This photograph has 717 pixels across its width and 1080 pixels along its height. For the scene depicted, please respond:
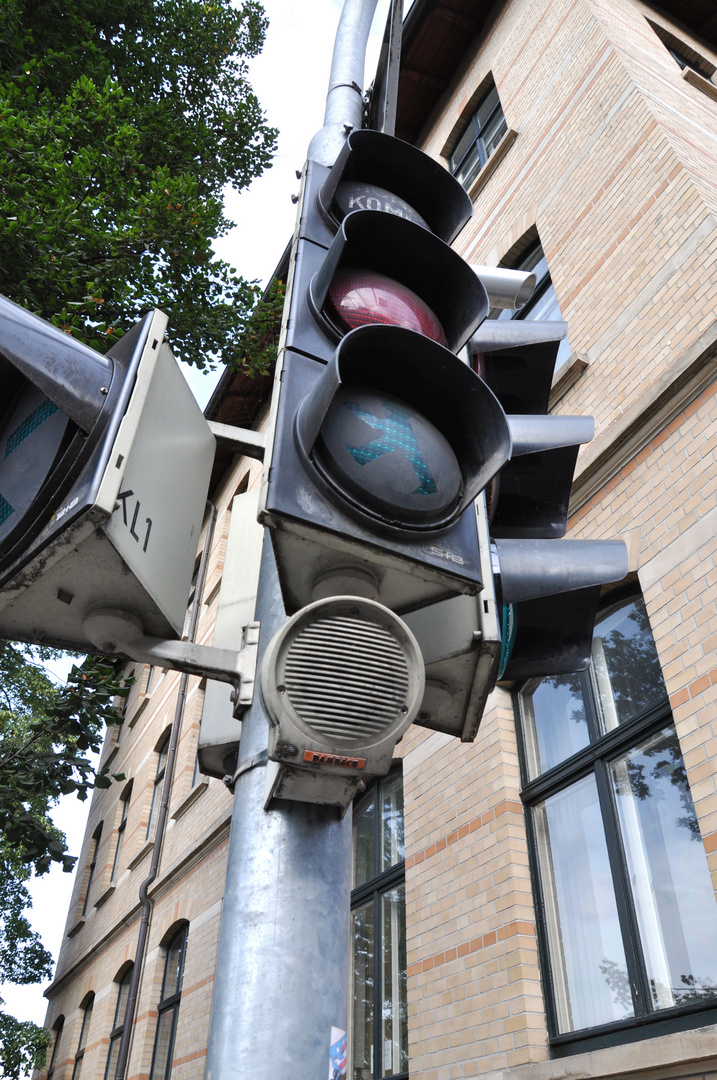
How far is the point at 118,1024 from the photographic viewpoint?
13328 millimetres

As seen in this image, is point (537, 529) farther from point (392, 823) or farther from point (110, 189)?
point (110, 189)

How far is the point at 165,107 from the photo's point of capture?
953cm

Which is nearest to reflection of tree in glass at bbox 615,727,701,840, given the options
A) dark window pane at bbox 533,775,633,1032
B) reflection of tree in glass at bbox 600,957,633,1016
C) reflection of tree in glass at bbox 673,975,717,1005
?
dark window pane at bbox 533,775,633,1032

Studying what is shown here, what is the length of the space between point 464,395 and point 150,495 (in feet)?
2.77

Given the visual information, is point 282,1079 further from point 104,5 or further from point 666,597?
point 104,5

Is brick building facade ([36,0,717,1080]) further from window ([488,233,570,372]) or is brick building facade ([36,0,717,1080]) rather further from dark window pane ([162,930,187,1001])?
dark window pane ([162,930,187,1001])

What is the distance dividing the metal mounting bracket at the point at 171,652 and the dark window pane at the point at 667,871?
3.26 meters

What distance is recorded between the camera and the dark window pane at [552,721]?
5.64m

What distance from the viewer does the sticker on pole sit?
1621 millimetres

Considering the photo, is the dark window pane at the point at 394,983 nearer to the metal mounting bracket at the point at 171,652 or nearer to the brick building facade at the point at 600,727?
the brick building facade at the point at 600,727

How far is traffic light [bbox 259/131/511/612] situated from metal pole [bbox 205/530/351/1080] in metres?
0.52

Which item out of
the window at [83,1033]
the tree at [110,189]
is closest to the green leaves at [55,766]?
the tree at [110,189]

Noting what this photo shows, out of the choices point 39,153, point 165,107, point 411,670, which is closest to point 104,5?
point 165,107

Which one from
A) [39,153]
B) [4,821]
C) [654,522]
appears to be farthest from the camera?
[39,153]
